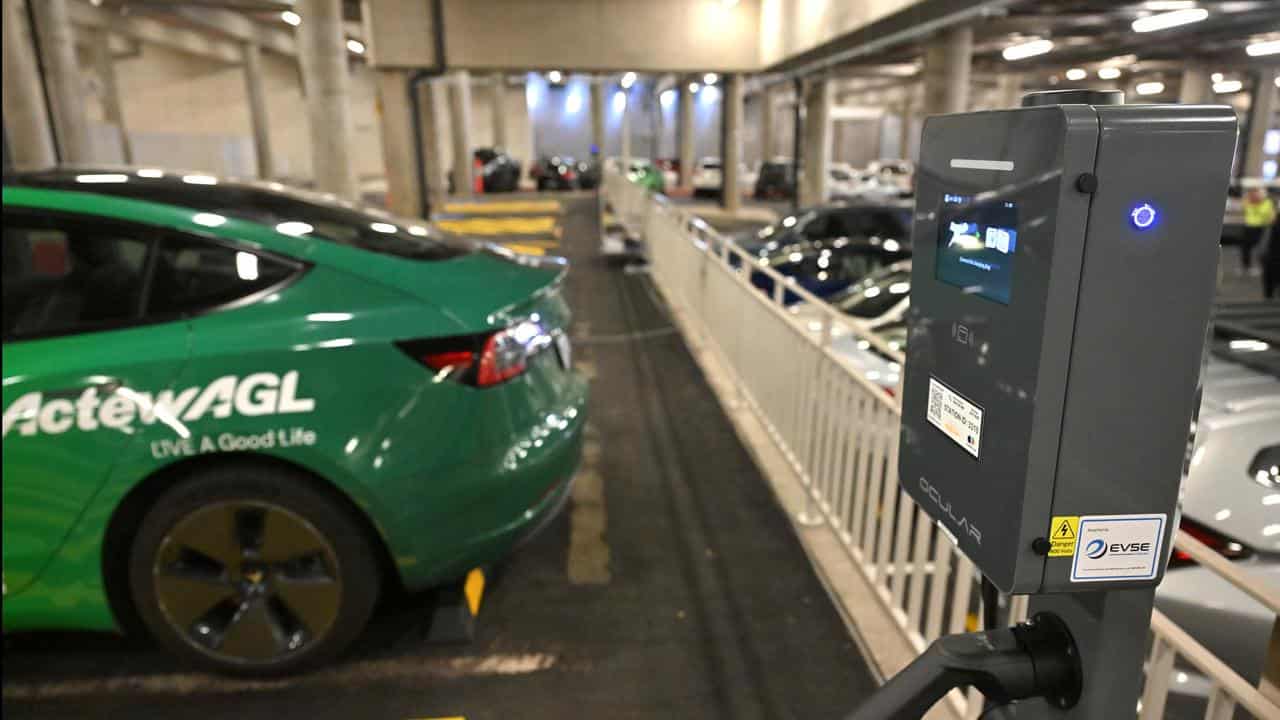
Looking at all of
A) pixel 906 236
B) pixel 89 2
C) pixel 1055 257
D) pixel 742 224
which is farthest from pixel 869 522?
pixel 89 2

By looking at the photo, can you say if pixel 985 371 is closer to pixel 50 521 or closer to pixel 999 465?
pixel 999 465

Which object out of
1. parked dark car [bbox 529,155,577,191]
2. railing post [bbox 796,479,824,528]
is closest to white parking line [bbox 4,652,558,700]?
railing post [bbox 796,479,824,528]

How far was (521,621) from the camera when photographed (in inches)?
138

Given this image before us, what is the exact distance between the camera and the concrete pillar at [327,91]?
60.5 ft

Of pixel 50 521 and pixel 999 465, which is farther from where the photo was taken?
pixel 50 521

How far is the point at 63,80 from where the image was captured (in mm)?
21172

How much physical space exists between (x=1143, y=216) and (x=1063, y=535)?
0.48m

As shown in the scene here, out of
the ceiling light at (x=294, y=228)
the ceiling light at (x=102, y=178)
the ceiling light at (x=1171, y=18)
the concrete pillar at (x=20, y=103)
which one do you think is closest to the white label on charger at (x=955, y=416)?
the ceiling light at (x=294, y=228)

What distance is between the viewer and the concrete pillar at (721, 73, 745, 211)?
24.6 metres

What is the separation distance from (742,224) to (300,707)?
22650 millimetres

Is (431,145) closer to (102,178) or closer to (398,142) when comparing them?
(398,142)

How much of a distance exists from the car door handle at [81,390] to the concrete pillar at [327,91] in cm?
1721

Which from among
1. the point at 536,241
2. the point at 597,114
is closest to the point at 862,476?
the point at 536,241

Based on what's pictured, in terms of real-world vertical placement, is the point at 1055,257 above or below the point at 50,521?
above
